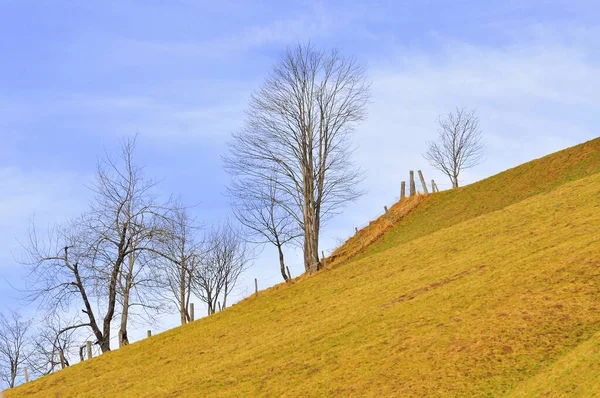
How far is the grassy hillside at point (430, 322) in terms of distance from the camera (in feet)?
77.2

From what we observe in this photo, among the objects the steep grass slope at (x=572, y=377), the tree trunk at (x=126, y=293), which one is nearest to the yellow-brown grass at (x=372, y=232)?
the tree trunk at (x=126, y=293)

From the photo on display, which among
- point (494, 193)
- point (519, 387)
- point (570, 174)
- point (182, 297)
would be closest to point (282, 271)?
point (182, 297)

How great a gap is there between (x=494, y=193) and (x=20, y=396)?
31160 millimetres

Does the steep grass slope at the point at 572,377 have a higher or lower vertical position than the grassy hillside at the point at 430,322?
lower

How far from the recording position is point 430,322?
28.2 m

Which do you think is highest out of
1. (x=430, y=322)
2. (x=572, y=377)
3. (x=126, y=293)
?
(x=126, y=293)

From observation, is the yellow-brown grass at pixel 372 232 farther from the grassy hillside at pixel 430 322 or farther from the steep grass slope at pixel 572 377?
the steep grass slope at pixel 572 377

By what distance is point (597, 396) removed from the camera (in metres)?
Answer: 19.0

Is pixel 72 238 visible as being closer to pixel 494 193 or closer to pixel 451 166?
pixel 494 193

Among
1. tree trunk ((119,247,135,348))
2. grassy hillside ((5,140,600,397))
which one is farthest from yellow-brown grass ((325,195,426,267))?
tree trunk ((119,247,135,348))

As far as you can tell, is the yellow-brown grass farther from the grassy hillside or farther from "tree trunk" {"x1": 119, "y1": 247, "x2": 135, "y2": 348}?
"tree trunk" {"x1": 119, "y1": 247, "x2": 135, "y2": 348}

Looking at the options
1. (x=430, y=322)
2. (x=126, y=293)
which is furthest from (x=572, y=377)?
(x=126, y=293)

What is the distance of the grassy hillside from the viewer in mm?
23516

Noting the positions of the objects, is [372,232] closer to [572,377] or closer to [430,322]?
[430,322]
